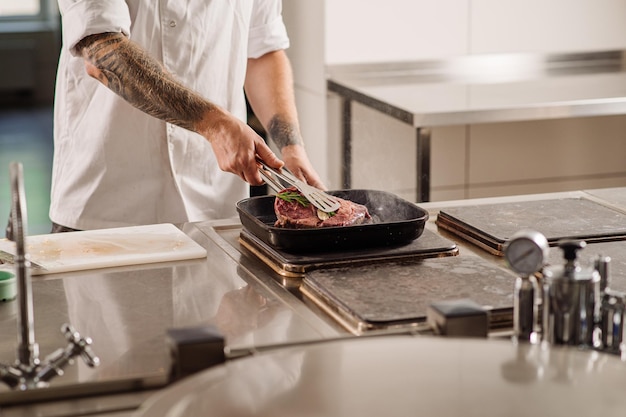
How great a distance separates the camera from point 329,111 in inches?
141

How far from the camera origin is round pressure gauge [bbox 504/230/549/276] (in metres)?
1.09

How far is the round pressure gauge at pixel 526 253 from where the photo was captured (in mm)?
1087

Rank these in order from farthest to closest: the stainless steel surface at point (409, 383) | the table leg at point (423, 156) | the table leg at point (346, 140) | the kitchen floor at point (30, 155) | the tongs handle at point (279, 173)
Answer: the kitchen floor at point (30, 155) → the table leg at point (346, 140) → the table leg at point (423, 156) → the tongs handle at point (279, 173) → the stainless steel surface at point (409, 383)

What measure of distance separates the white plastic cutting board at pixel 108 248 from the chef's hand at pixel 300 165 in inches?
12.4

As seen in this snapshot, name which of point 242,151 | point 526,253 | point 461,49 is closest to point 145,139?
point 242,151

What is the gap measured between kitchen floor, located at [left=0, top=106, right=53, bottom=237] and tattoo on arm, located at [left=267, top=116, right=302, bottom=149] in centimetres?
287

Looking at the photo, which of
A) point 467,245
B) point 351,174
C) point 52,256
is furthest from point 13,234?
point 351,174

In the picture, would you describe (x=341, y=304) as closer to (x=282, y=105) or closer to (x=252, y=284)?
(x=252, y=284)

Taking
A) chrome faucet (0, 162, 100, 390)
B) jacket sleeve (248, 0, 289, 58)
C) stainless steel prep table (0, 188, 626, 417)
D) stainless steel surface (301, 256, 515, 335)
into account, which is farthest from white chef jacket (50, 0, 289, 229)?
chrome faucet (0, 162, 100, 390)

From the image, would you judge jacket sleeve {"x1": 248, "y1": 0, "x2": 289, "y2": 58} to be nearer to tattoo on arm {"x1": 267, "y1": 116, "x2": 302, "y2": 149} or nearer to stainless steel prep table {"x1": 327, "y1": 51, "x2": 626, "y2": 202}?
tattoo on arm {"x1": 267, "y1": 116, "x2": 302, "y2": 149}

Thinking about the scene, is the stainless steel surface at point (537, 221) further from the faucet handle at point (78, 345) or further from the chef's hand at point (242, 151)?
the faucet handle at point (78, 345)

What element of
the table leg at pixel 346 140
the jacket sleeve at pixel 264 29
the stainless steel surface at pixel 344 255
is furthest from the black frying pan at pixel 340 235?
the table leg at pixel 346 140

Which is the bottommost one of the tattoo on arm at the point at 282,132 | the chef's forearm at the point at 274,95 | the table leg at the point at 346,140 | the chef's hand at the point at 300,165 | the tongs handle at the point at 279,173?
the table leg at the point at 346,140

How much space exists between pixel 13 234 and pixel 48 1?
7.48 meters
